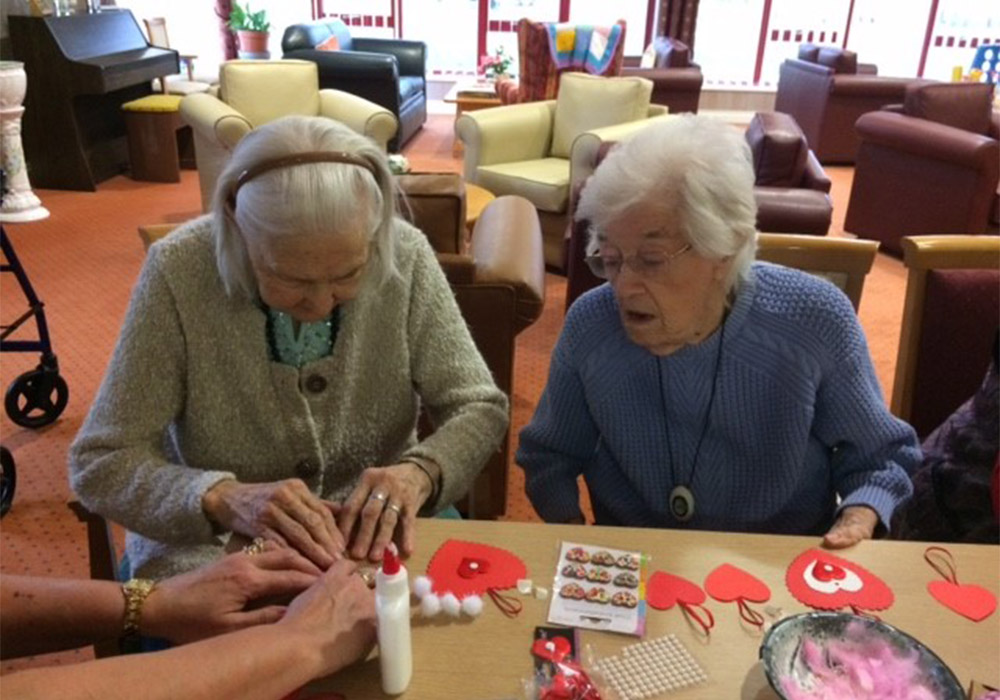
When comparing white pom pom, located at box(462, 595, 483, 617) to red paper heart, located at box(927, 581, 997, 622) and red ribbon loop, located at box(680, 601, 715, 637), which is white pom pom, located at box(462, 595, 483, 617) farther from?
red paper heart, located at box(927, 581, 997, 622)

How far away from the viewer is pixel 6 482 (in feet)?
7.78

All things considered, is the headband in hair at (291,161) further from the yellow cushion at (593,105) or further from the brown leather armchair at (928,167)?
the brown leather armchair at (928,167)

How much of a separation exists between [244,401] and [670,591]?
72cm

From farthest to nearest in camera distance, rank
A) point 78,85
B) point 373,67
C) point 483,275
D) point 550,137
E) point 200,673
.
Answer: point 373,67 < point 78,85 < point 550,137 < point 483,275 < point 200,673

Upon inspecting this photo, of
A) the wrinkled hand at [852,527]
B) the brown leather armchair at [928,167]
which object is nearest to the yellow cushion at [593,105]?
the brown leather armchair at [928,167]

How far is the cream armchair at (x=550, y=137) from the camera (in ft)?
14.1

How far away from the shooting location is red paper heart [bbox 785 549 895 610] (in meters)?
1.01

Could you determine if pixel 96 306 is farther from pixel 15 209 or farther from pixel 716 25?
pixel 716 25

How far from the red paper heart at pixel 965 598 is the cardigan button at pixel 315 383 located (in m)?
0.91

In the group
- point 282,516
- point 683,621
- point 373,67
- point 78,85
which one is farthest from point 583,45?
point 683,621

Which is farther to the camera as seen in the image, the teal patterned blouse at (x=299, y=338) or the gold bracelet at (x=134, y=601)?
the teal patterned blouse at (x=299, y=338)

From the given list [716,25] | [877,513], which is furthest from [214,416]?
[716,25]

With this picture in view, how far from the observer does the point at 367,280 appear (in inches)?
52.6

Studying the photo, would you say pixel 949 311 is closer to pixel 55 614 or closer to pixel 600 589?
pixel 600 589
